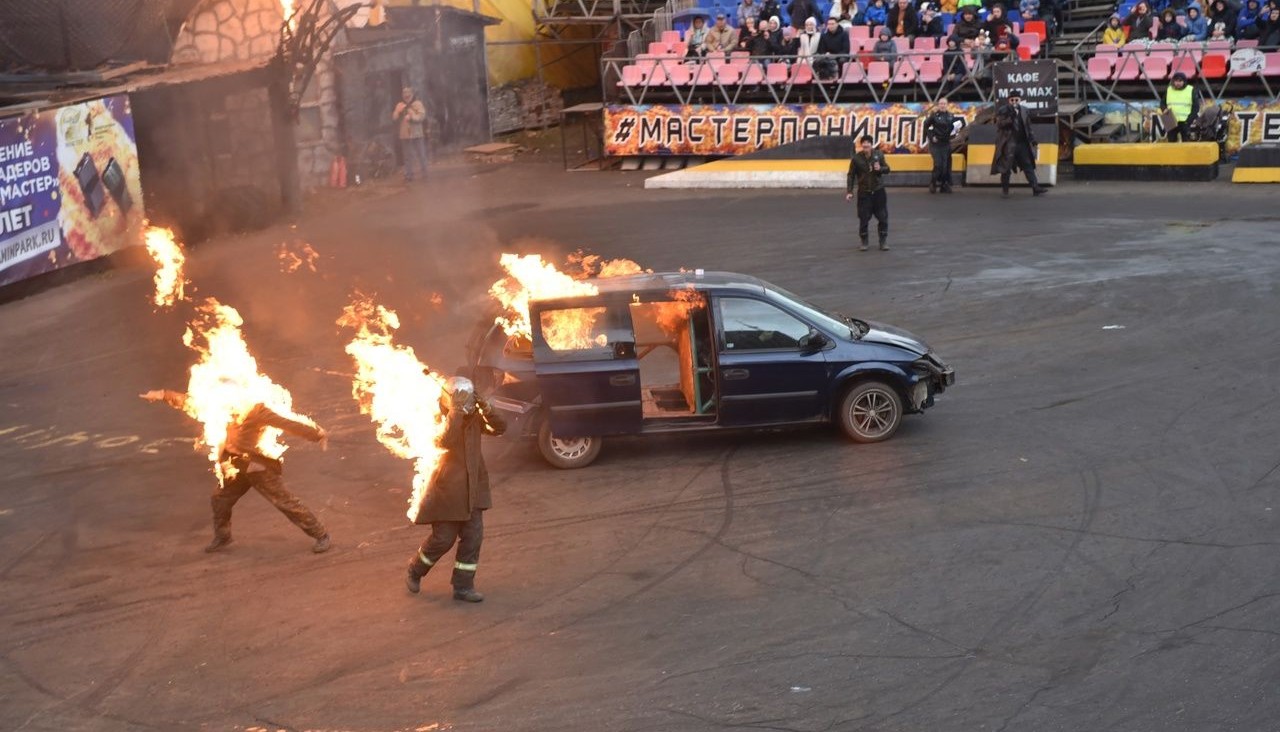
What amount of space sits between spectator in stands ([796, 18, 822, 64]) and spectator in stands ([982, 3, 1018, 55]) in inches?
140

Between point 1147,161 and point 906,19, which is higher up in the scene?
point 906,19

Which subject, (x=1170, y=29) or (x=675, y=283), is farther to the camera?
(x=1170, y=29)

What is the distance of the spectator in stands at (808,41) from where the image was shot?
30406mm

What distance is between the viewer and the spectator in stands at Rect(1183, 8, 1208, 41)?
2770 centimetres

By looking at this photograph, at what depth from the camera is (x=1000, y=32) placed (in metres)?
29.4

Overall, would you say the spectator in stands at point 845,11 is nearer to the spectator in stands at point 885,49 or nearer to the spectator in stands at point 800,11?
the spectator in stands at point 800,11

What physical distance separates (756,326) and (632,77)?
2094 centimetres

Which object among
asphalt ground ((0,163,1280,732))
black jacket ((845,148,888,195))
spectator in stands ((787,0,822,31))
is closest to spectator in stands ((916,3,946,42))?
spectator in stands ((787,0,822,31))

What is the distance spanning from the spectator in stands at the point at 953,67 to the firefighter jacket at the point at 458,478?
848 inches

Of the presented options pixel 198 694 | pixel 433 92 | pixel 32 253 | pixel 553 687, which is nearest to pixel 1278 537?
pixel 553 687

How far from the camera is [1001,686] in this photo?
8.07 m

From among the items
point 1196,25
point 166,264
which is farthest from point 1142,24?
point 166,264

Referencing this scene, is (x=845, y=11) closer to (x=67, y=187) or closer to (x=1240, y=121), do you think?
(x=1240, y=121)

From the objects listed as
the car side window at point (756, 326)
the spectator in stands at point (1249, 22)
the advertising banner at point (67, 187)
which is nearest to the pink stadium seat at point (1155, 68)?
the spectator in stands at point (1249, 22)
